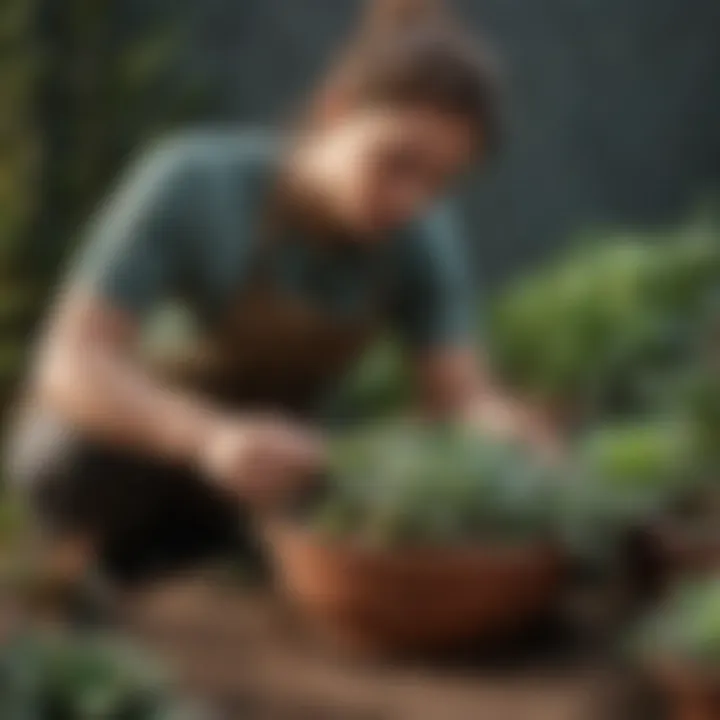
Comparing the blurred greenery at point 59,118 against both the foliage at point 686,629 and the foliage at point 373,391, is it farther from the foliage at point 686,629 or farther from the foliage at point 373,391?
the foliage at point 686,629

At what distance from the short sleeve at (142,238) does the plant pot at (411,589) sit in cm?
14

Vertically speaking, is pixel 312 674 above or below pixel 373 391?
below

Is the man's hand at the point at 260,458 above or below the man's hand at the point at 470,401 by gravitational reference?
below

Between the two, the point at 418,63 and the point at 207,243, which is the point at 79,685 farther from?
the point at 418,63

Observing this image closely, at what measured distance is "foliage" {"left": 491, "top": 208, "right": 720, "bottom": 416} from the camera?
870 millimetres

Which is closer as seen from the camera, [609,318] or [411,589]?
[411,589]

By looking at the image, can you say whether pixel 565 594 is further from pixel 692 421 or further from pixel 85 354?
pixel 85 354

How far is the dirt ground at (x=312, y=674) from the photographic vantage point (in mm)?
767

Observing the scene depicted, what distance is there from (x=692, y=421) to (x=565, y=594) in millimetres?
124

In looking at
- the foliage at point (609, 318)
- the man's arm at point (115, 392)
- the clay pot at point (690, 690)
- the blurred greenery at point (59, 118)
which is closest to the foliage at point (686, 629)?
the clay pot at point (690, 690)

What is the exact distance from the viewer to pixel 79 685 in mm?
747

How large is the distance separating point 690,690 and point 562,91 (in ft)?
1.08

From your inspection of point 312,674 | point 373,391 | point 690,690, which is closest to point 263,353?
point 373,391

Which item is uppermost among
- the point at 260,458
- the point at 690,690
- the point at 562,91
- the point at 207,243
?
the point at 562,91
